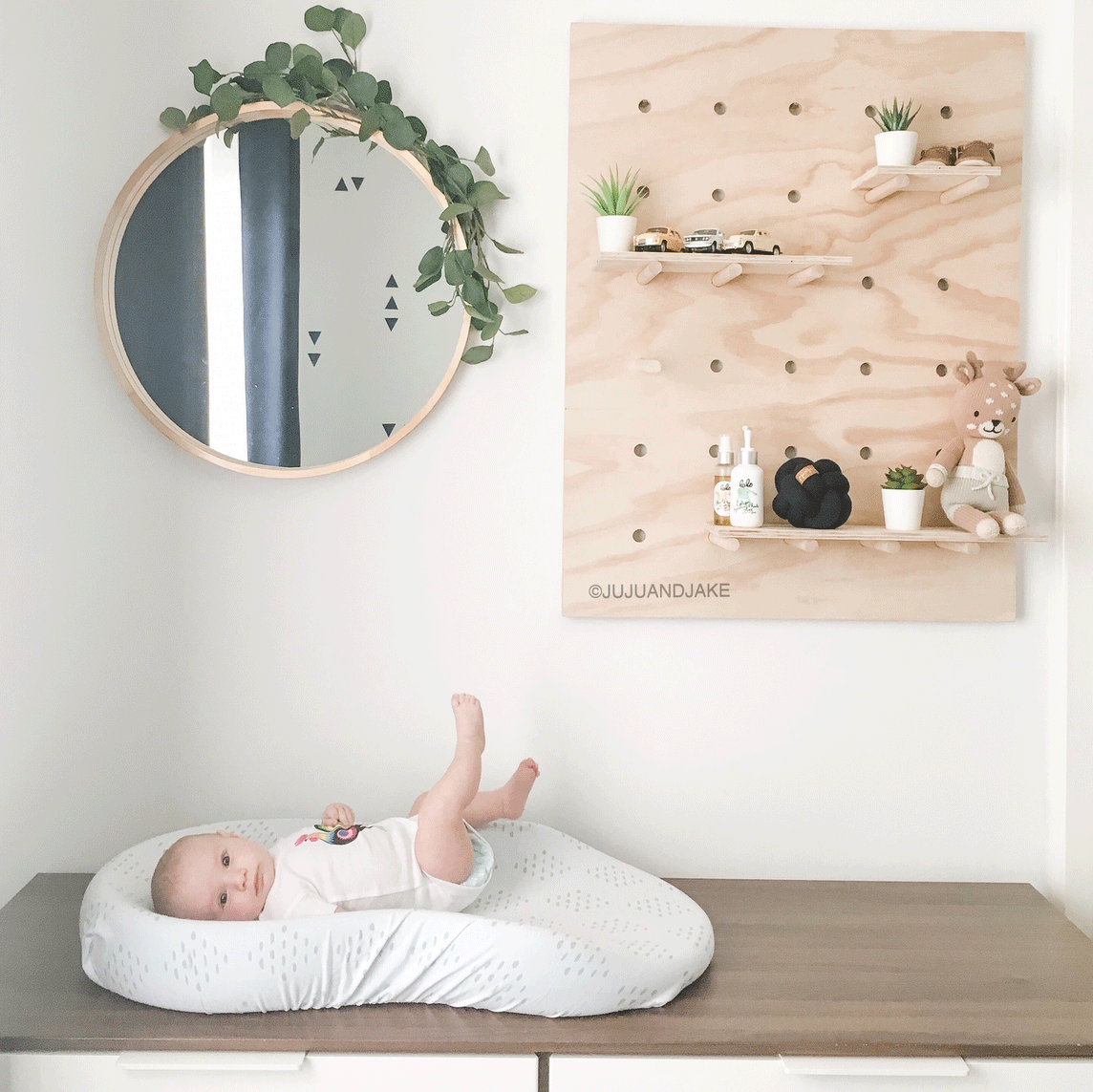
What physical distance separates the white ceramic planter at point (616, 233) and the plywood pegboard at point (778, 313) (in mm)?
86

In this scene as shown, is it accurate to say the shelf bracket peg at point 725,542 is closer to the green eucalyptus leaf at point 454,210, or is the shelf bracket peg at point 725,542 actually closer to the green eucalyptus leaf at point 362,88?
the green eucalyptus leaf at point 454,210

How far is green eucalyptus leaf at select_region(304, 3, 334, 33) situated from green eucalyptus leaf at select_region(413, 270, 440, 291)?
42cm

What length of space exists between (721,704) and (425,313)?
2.76ft

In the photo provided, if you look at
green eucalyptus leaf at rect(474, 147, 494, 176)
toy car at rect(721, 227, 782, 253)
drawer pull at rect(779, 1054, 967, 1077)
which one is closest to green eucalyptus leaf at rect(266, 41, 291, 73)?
green eucalyptus leaf at rect(474, 147, 494, 176)

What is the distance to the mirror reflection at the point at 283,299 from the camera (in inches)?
64.6

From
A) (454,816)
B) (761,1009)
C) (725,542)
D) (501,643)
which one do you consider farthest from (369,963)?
(725,542)

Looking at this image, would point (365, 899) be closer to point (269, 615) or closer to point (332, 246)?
point (269, 615)

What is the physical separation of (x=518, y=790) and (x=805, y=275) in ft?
3.13

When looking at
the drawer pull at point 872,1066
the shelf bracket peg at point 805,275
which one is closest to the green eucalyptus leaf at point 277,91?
the shelf bracket peg at point 805,275

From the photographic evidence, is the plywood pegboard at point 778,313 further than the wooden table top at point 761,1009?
Yes

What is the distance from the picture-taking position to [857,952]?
4.65 ft

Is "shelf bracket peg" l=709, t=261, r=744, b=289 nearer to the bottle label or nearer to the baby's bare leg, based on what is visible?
the bottle label

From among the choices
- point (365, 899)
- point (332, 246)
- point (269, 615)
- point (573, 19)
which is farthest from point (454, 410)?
point (365, 899)

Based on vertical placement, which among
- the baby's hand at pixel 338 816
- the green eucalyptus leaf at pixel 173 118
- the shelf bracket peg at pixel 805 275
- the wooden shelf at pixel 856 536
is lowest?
the baby's hand at pixel 338 816
